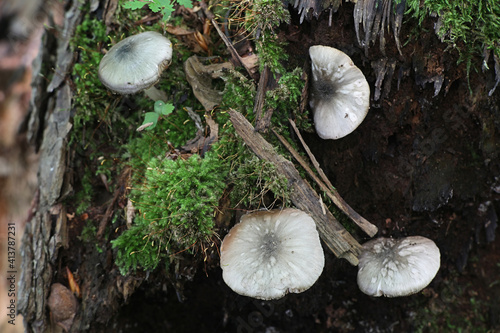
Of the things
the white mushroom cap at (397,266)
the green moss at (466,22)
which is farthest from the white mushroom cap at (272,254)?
the green moss at (466,22)

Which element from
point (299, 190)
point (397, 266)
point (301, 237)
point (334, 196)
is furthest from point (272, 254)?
point (397, 266)

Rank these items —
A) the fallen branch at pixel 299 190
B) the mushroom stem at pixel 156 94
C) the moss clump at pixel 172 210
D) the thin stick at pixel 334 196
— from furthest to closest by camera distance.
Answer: the mushroom stem at pixel 156 94 → the thin stick at pixel 334 196 → the fallen branch at pixel 299 190 → the moss clump at pixel 172 210

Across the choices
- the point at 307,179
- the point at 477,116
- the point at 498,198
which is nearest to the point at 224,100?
the point at 307,179

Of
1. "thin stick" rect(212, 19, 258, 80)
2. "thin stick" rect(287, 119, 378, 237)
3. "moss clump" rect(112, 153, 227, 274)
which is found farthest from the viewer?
"thin stick" rect(212, 19, 258, 80)

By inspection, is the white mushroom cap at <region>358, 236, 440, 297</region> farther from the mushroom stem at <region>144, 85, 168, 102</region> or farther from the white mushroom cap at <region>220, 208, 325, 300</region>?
Result: the mushroom stem at <region>144, 85, 168, 102</region>

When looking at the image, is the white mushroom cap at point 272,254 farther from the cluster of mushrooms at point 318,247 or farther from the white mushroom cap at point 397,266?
the white mushroom cap at point 397,266

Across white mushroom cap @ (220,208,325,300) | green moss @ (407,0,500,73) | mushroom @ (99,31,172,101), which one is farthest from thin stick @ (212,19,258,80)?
green moss @ (407,0,500,73)

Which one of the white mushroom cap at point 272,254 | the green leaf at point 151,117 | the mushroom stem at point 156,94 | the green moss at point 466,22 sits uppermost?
the green moss at point 466,22
